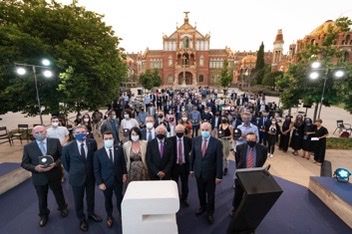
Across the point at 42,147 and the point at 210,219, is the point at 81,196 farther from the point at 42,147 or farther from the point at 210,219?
the point at 210,219

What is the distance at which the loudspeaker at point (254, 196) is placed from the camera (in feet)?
11.2

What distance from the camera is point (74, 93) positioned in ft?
32.8

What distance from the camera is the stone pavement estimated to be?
7649 millimetres

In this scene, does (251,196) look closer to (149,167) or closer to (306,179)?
(149,167)

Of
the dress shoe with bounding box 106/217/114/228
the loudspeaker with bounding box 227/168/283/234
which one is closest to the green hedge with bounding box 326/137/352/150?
the loudspeaker with bounding box 227/168/283/234

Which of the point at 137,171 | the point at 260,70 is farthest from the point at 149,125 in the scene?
the point at 260,70

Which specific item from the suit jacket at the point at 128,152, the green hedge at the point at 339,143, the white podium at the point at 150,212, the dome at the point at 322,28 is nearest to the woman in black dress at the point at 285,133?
the green hedge at the point at 339,143

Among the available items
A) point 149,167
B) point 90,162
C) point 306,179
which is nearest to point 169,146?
point 149,167

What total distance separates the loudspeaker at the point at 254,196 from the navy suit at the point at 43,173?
374 centimetres

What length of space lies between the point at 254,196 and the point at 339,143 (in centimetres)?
1061

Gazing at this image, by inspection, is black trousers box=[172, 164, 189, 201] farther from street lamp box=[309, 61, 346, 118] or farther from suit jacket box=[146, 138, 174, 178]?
street lamp box=[309, 61, 346, 118]

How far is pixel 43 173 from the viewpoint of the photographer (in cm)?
468

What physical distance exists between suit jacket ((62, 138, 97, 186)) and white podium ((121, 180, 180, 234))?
1.49 m

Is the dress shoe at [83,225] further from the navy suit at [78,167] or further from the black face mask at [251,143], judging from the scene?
the black face mask at [251,143]
